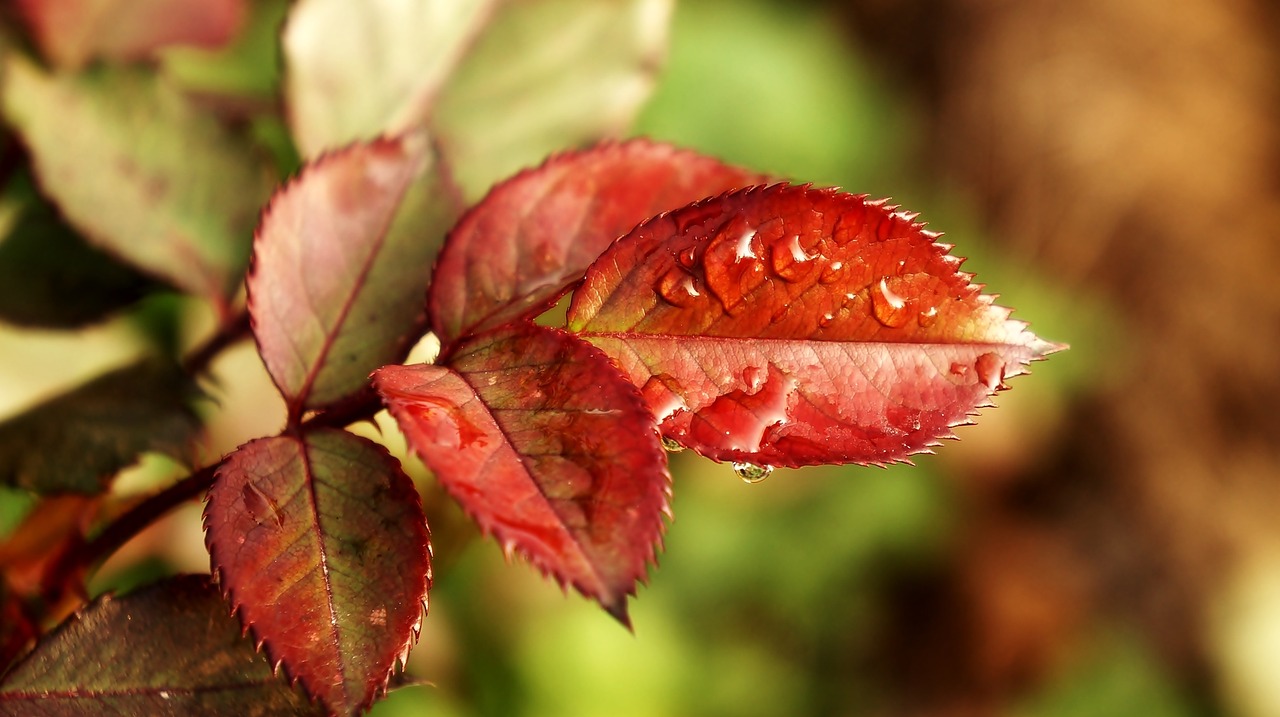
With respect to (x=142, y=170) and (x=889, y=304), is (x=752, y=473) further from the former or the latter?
(x=142, y=170)

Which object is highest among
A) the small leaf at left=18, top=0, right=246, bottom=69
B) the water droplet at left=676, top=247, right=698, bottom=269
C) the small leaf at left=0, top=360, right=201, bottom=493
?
the water droplet at left=676, top=247, right=698, bottom=269

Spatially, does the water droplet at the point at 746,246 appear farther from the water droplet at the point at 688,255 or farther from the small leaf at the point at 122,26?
the small leaf at the point at 122,26

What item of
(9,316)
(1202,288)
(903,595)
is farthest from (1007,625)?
(9,316)

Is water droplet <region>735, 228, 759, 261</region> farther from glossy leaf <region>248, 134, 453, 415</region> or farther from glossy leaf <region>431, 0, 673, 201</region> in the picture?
glossy leaf <region>431, 0, 673, 201</region>

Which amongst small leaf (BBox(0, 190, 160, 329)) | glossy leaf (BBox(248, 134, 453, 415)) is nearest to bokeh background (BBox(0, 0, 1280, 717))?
small leaf (BBox(0, 190, 160, 329))

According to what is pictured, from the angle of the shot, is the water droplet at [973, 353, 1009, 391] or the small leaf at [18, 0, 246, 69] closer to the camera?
the water droplet at [973, 353, 1009, 391]

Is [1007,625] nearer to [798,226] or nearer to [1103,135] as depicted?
[1103,135]
